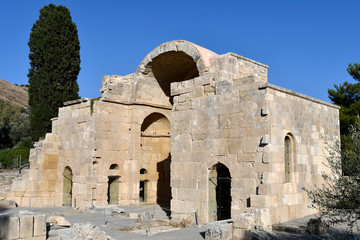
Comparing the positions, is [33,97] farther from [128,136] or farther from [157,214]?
[157,214]

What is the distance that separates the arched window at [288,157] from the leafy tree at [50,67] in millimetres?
14922

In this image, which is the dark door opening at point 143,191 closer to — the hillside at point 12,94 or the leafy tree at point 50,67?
the leafy tree at point 50,67

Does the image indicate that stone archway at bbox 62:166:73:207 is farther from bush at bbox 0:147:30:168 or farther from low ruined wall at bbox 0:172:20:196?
bush at bbox 0:147:30:168

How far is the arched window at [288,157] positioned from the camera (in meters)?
11.0

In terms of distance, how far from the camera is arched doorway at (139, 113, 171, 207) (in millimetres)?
17406

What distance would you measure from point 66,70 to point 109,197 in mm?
9734

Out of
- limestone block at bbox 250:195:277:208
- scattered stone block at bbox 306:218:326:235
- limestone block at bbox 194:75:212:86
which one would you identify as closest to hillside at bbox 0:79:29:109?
limestone block at bbox 194:75:212:86

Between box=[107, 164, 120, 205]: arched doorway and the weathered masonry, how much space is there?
4 centimetres

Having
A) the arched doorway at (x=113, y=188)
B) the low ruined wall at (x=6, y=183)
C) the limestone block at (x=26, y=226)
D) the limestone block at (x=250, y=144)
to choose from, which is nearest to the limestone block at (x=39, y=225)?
the limestone block at (x=26, y=226)

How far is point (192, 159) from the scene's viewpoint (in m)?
11.8

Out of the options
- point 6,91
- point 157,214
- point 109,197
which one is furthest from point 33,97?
point 6,91

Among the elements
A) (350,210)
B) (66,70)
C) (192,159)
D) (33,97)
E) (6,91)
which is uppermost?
(6,91)

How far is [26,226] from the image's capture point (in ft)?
25.9

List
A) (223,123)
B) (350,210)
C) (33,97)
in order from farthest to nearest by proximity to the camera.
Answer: (33,97)
(223,123)
(350,210)
